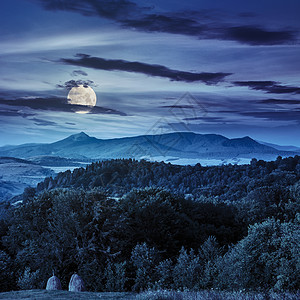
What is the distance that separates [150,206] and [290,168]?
13372 centimetres

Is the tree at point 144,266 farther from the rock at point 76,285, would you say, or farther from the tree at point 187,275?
the rock at point 76,285

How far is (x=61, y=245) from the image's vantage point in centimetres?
3791

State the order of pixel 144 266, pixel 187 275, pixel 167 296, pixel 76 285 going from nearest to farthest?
pixel 167 296
pixel 187 275
pixel 76 285
pixel 144 266

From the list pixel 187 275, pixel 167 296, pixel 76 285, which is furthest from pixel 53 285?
pixel 167 296

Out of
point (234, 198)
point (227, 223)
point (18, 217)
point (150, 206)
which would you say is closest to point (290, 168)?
point (234, 198)

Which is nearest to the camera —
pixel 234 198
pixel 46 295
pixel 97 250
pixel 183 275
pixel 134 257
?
pixel 46 295

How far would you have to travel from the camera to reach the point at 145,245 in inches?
1415

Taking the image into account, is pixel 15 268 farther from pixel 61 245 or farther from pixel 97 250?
pixel 97 250

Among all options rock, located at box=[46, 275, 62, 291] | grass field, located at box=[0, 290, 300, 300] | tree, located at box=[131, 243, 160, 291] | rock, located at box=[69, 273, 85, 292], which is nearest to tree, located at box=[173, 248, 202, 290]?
tree, located at box=[131, 243, 160, 291]

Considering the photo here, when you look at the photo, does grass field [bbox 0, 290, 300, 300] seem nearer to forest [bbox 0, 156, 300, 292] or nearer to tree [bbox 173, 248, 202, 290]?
forest [bbox 0, 156, 300, 292]

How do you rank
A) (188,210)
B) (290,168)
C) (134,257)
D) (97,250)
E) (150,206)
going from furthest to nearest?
(290,168), (188,210), (150,206), (97,250), (134,257)

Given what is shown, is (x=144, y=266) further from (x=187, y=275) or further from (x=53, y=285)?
(x=53, y=285)

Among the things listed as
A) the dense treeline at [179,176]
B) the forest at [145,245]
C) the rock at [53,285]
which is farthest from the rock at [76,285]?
the dense treeline at [179,176]

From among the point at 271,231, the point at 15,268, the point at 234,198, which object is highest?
the point at 271,231
